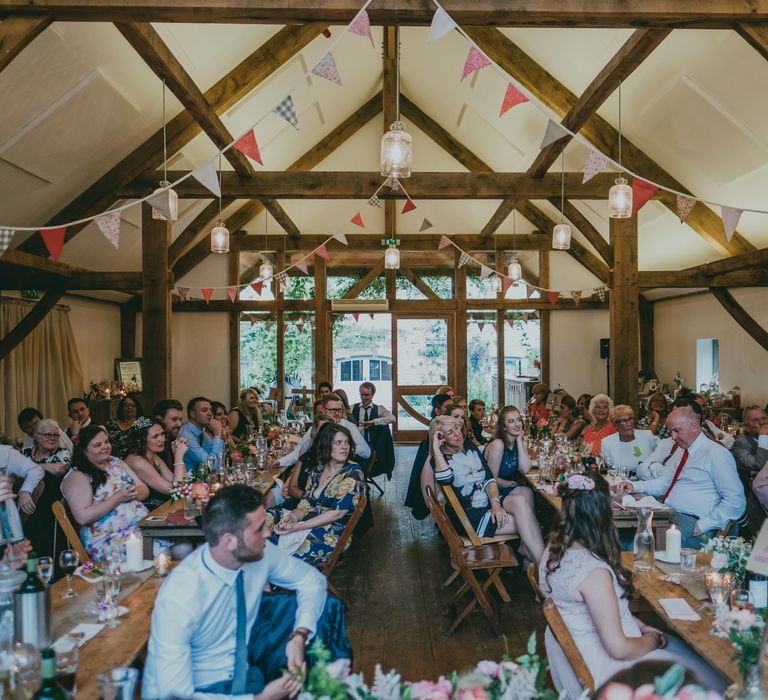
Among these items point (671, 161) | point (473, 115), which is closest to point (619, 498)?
point (671, 161)

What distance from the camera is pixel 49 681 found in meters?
1.41

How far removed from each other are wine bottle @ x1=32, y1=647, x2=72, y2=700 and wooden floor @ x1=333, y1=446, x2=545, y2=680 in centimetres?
193

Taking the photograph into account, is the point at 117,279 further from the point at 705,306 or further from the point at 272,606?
the point at 705,306

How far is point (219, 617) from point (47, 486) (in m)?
3.01

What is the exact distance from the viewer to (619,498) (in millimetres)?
3773

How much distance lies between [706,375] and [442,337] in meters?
4.22

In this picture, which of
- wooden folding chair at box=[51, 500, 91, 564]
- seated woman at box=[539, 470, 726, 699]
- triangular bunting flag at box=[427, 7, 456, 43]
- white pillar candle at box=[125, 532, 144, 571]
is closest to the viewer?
seated woman at box=[539, 470, 726, 699]

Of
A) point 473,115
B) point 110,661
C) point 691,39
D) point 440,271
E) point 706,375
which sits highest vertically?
point 473,115

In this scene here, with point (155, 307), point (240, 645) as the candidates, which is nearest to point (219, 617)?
point (240, 645)

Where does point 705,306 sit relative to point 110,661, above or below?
above

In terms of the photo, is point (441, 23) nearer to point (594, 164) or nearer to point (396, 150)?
point (396, 150)

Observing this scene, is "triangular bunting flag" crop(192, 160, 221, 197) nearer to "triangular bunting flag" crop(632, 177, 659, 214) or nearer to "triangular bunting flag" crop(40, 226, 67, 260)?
"triangular bunting flag" crop(40, 226, 67, 260)

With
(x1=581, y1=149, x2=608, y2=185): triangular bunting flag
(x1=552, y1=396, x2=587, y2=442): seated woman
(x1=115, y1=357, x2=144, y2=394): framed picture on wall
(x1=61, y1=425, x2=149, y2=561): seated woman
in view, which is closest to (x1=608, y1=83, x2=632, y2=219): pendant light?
(x1=581, y1=149, x2=608, y2=185): triangular bunting flag

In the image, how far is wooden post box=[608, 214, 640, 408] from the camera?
7219mm
